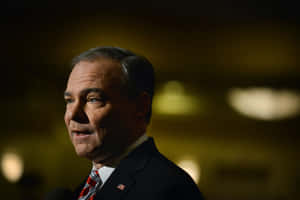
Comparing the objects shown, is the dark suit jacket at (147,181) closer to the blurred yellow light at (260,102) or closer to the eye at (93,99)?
the eye at (93,99)

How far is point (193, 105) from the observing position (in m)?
3.13

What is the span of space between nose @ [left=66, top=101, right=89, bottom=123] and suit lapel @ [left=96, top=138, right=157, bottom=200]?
0.16 meters

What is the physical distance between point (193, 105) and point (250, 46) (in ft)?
2.51

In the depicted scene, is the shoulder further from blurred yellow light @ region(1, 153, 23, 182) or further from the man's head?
blurred yellow light @ region(1, 153, 23, 182)

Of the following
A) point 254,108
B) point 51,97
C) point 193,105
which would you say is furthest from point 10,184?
point 254,108

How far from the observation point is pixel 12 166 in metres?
3.03

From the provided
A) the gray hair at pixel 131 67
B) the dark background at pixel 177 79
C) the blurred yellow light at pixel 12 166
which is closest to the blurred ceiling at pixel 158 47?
the dark background at pixel 177 79

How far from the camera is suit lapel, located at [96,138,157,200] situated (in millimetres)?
863

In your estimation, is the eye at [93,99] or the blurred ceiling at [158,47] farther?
the blurred ceiling at [158,47]

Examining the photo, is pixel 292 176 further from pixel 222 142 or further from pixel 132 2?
pixel 132 2

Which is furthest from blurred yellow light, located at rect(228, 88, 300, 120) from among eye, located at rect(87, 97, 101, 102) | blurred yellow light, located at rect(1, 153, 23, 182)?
eye, located at rect(87, 97, 101, 102)

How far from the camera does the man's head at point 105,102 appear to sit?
0.92 m

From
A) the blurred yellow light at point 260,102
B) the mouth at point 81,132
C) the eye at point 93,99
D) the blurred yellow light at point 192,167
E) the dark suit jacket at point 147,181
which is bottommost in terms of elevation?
the blurred yellow light at point 192,167

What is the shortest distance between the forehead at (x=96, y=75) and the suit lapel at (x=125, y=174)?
211 mm
